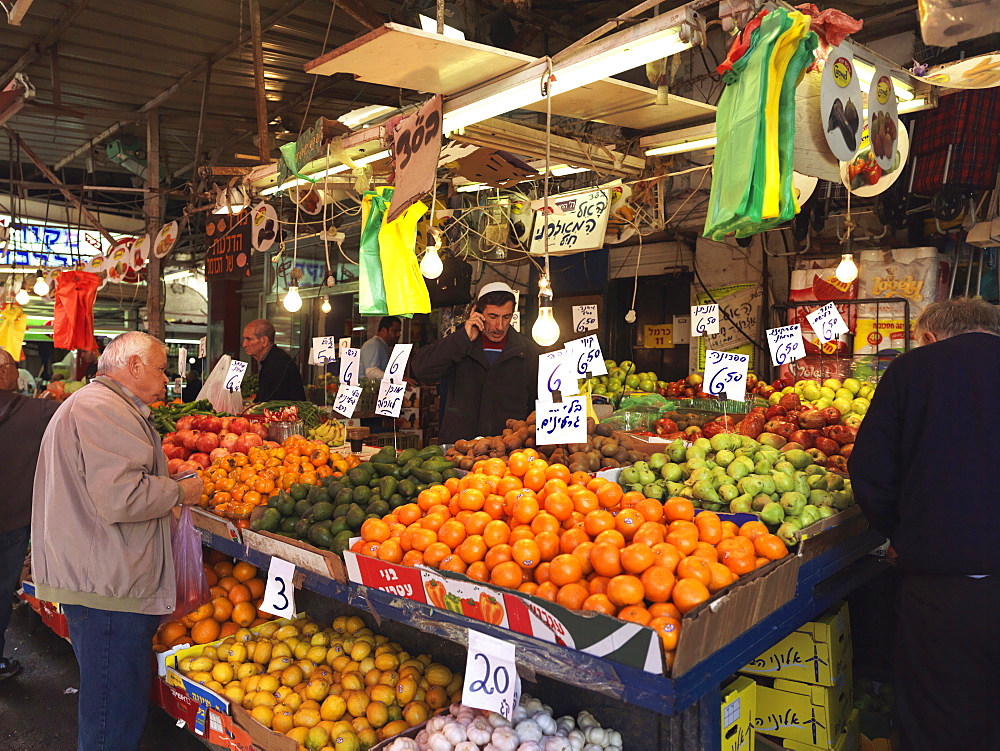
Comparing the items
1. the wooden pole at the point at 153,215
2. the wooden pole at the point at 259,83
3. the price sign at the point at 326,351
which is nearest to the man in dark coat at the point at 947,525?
the price sign at the point at 326,351

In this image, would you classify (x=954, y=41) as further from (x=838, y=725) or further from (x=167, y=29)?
(x=167, y=29)

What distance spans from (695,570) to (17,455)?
4172 millimetres

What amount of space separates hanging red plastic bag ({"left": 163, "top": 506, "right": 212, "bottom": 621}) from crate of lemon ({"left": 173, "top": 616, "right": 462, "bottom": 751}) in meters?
0.29

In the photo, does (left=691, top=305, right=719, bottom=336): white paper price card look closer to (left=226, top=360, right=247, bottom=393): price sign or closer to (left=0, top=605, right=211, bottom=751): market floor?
(left=226, top=360, right=247, bottom=393): price sign

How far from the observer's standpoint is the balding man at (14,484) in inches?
170

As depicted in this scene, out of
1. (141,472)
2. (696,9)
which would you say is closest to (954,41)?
(696,9)

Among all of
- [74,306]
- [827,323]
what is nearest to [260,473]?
[827,323]

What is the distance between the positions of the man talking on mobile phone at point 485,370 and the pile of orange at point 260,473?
0.80 meters

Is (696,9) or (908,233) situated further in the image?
(908,233)

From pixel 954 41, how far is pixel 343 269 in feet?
34.1

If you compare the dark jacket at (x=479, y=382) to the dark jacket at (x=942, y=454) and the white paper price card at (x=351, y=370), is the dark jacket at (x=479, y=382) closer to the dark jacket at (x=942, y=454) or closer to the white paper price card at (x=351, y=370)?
the white paper price card at (x=351, y=370)

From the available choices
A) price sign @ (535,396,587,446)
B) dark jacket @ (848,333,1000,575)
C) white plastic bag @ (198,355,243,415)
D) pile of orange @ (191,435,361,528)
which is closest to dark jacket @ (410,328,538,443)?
pile of orange @ (191,435,361,528)

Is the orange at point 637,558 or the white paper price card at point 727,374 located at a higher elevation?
the white paper price card at point 727,374

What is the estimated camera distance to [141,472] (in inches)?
111
